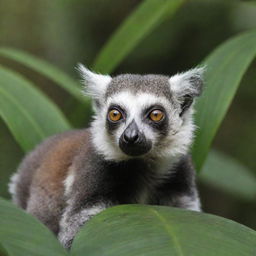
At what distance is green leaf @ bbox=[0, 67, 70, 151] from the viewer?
4062mm

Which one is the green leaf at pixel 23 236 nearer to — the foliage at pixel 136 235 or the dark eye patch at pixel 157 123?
the foliage at pixel 136 235

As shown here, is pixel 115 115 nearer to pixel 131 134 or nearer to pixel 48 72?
pixel 131 134

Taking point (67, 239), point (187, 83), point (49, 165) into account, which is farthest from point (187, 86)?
point (67, 239)

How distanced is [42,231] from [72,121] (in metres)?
2.84

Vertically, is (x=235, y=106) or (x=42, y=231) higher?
(x=42, y=231)

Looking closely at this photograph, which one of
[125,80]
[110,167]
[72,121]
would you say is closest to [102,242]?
[110,167]

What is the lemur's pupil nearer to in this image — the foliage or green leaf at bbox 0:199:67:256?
the foliage

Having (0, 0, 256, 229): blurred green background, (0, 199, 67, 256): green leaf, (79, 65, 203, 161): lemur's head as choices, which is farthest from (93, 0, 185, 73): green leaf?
(0, 0, 256, 229): blurred green background

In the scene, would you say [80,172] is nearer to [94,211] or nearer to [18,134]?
[94,211]

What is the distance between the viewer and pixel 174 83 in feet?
12.1

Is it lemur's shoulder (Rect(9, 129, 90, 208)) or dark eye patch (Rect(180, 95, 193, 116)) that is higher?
dark eye patch (Rect(180, 95, 193, 116))

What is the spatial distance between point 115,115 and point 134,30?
1.22m

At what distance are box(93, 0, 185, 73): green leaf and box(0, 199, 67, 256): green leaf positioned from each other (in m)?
2.34

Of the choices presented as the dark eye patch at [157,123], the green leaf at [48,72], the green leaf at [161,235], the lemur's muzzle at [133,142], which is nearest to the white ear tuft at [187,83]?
the dark eye patch at [157,123]
